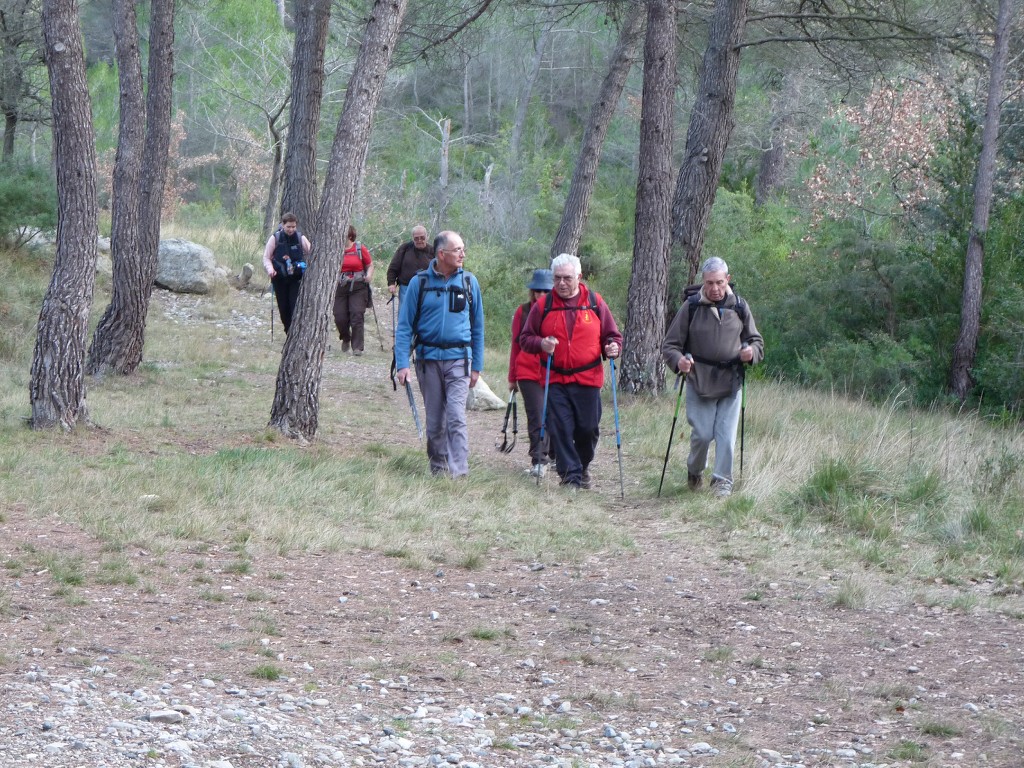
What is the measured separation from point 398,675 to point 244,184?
111 feet

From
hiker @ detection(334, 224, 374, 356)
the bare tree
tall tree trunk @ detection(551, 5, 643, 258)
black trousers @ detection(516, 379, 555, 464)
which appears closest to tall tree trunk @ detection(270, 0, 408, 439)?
black trousers @ detection(516, 379, 555, 464)

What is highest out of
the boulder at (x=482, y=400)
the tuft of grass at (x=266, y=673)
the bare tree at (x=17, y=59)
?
the bare tree at (x=17, y=59)

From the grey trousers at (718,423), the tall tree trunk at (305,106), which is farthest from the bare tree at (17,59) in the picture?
the grey trousers at (718,423)

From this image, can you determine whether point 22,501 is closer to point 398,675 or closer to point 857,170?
point 398,675

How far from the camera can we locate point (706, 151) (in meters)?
13.9

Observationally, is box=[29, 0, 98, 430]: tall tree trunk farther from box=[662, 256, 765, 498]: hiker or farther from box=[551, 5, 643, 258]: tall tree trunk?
box=[551, 5, 643, 258]: tall tree trunk

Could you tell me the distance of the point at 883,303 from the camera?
1705cm

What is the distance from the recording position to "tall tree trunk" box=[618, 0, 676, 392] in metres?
13.3

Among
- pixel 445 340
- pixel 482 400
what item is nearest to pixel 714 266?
pixel 445 340

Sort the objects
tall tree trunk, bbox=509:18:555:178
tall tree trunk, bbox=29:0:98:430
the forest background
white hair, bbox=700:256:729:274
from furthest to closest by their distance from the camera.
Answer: tall tree trunk, bbox=509:18:555:178 → the forest background → tall tree trunk, bbox=29:0:98:430 → white hair, bbox=700:256:729:274

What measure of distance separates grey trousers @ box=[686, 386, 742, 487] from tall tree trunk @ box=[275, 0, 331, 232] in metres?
7.51

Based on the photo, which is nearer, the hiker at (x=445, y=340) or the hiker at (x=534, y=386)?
the hiker at (x=445, y=340)

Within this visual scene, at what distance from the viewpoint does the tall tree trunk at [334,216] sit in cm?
990

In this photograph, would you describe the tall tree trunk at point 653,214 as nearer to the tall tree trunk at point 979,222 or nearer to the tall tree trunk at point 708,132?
the tall tree trunk at point 708,132
